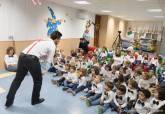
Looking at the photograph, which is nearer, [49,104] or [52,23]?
[49,104]

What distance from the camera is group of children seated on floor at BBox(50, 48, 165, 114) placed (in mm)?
2893

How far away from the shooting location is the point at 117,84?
3.58 m

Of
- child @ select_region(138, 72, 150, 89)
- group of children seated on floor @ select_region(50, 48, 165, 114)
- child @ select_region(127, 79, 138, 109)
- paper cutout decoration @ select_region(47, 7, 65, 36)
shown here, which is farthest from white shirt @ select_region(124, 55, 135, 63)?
paper cutout decoration @ select_region(47, 7, 65, 36)

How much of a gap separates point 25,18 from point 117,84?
364 cm

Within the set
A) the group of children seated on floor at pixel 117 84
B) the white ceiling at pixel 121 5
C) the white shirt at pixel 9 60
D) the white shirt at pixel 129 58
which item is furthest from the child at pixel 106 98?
the white ceiling at pixel 121 5

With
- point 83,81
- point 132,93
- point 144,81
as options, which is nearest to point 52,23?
point 83,81

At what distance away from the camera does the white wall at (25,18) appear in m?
5.16

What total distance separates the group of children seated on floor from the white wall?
1271mm

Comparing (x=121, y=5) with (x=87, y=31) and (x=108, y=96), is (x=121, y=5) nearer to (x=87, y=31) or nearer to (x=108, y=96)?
(x=87, y=31)

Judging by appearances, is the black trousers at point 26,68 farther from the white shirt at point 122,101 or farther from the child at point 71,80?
the white shirt at point 122,101

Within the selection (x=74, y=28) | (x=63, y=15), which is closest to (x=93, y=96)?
(x=63, y=15)

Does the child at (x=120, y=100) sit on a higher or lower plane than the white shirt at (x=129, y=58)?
lower

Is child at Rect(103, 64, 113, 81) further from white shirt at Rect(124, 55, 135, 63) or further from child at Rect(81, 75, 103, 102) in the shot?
white shirt at Rect(124, 55, 135, 63)

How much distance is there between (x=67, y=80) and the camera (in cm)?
Answer: 419
